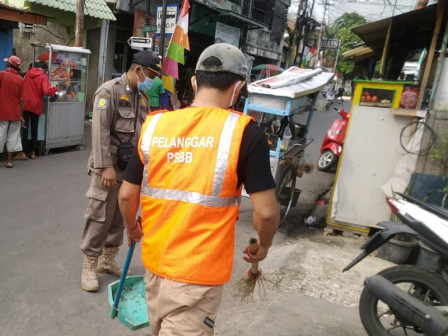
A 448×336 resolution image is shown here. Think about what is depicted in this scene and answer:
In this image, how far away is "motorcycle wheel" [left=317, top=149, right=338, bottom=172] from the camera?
28.8 feet

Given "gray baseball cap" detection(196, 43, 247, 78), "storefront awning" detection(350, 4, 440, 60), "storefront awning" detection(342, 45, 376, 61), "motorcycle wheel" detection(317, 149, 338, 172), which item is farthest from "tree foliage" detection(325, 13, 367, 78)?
"gray baseball cap" detection(196, 43, 247, 78)

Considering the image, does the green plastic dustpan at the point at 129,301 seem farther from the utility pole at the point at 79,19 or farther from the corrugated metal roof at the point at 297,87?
the utility pole at the point at 79,19

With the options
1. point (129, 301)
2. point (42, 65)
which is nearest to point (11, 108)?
point (42, 65)

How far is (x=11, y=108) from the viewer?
6477mm

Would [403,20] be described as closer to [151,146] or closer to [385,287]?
[385,287]

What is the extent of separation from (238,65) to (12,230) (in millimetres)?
3509

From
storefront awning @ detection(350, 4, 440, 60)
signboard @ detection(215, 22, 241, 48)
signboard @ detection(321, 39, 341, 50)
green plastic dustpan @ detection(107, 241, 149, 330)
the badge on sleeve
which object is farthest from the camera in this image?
signboard @ detection(321, 39, 341, 50)

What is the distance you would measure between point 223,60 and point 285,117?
3301 mm

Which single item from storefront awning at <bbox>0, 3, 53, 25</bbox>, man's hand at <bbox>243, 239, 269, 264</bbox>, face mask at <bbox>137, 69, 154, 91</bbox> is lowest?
man's hand at <bbox>243, 239, 269, 264</bbox>

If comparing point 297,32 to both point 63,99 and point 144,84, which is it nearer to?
point 63,99

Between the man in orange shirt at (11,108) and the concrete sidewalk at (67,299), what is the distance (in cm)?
218

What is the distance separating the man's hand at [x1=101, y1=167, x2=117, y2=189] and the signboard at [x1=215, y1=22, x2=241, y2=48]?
13.4 meters

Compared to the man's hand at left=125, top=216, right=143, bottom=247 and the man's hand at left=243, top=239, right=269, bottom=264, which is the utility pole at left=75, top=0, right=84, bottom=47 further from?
the man's hand at left=243, top=239, right=269, bottom=264

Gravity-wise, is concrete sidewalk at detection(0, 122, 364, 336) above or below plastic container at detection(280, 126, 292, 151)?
below
